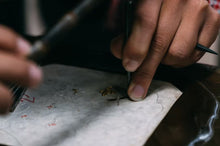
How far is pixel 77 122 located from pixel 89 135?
0.21 ft

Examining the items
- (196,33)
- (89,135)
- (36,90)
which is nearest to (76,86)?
(36,90)

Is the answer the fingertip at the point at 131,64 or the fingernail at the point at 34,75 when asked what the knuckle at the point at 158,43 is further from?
the fingernail at the point at 34,75

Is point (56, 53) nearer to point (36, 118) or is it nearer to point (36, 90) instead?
point (36, 90)

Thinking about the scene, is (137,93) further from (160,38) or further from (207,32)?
(207,32)

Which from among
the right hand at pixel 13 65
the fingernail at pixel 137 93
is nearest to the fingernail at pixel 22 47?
the right hand at pixel 13 65

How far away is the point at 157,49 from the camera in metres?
0.76

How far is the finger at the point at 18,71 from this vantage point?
0.40 metres

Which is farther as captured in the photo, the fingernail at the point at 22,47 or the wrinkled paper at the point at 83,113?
the wrinkled paper at the point at 83,113

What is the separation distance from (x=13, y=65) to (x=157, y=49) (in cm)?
46

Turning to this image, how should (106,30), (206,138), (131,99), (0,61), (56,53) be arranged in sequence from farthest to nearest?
(106,30) < (56,53) < (131,99) < (206,138) < (0,61)

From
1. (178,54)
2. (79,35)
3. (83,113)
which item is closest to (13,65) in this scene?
(83,113)

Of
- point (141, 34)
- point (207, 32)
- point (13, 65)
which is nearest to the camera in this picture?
point (13, 65)

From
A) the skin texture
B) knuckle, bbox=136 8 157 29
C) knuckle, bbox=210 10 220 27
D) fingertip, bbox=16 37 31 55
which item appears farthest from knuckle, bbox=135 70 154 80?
fingertip, bbox=16 37 31 55

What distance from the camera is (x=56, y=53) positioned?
98 cm
